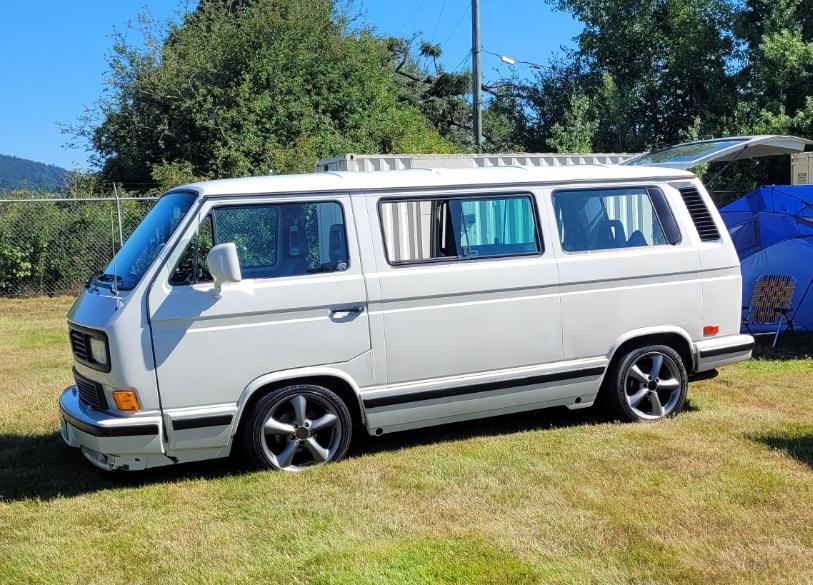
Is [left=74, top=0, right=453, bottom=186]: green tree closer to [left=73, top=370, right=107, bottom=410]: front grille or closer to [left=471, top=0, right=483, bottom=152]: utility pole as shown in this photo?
[left=471, top=0, right=483, bottom=152]: utility pole

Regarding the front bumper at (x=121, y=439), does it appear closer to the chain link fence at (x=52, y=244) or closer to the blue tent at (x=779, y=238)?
the blue tent at (x=779, y=238)

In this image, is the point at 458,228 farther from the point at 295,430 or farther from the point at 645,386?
the point at 645,386

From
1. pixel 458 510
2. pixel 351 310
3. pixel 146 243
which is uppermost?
pixel 146 243

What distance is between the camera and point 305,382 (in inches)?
222

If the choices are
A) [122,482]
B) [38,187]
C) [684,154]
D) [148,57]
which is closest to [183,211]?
[122,482]

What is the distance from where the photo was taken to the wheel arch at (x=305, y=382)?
17.8 feet

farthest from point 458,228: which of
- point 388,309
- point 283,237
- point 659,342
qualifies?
point 659,342

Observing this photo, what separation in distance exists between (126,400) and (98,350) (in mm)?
396

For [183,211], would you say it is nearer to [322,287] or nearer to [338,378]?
[322,287]

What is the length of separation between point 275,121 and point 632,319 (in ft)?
49.5

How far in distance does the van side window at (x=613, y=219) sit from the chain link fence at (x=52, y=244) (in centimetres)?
1113

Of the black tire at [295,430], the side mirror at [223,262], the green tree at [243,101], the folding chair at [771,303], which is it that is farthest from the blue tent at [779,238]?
the green tree at [243,101]

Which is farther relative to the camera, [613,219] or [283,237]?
[613,219]

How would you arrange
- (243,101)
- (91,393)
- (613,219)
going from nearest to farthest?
(91,393)
(613,219)
(243,101)
